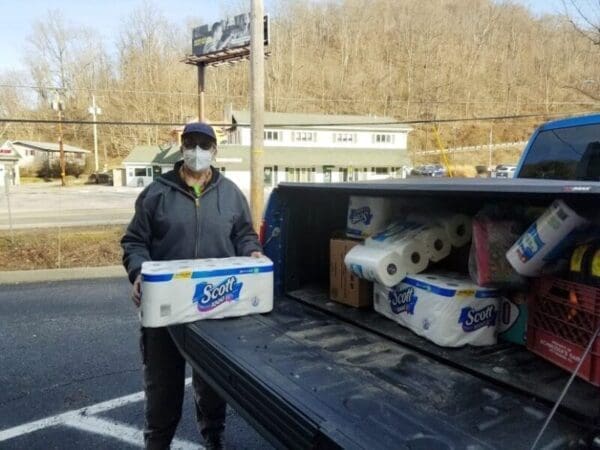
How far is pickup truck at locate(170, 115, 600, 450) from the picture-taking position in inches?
59.0

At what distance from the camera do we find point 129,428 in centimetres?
351

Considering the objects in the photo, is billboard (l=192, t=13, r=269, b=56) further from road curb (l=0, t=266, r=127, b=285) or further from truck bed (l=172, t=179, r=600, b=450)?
truck bed (l=172, t=179, r=600, b=450)

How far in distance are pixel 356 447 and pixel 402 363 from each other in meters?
0.82

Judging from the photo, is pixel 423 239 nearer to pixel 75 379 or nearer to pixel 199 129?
pixel 199 129

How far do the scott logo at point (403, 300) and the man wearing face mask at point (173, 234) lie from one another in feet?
2.81

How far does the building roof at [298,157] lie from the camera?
45.2 metres

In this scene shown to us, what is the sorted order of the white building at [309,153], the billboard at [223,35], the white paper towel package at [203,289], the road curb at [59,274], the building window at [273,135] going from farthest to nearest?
the building window at [273,135]
the white building at [309,153]
the billboard at [223,35]
the road curb at [59,274]
the white paper towel package at [203,289]

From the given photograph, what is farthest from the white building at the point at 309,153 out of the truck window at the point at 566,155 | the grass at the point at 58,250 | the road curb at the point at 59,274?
the truck window at the point at 566,155

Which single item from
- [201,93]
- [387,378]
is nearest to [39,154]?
[201,93]

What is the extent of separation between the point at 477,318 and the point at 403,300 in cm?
42

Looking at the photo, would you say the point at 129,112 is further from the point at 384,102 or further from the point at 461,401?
the point at 461,401

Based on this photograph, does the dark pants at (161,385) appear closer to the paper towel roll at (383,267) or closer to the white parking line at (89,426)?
the white parking line at (89,426)

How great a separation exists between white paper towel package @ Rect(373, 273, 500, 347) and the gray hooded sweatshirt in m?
1.11

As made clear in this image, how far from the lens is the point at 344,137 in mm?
50156
